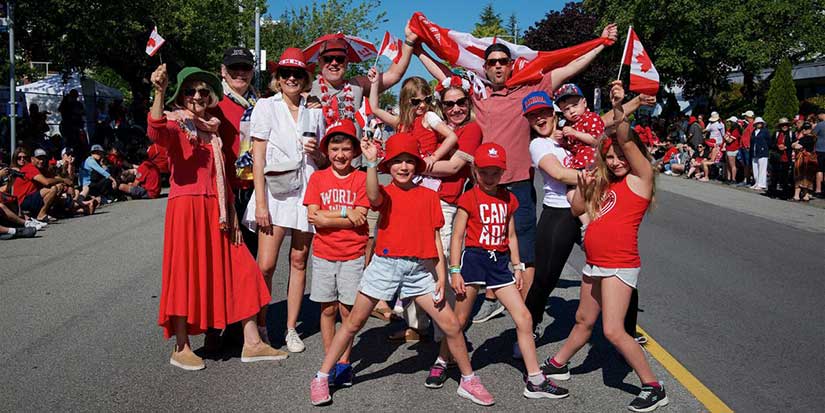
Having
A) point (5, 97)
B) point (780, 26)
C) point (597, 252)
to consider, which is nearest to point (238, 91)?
point (597, 252)

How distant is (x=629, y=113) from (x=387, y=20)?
121 ft

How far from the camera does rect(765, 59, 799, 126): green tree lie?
29078 millimetres

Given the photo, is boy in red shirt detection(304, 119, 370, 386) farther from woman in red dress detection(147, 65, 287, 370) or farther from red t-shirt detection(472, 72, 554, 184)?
red t-shirt detection(472, 72, 554, 184)

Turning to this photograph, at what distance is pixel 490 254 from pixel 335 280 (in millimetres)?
1030

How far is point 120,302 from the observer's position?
7.15 metres

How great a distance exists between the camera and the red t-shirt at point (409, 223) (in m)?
4.54

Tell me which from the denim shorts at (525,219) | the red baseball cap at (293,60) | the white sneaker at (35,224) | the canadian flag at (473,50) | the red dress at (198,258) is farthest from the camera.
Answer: the white sneaker at (35,224)

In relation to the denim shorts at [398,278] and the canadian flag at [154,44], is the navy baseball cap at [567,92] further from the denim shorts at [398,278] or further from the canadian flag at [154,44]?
the canadian flag at [154,44]

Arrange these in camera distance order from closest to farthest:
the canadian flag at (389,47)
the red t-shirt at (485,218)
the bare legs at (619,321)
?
the bare legs at (619,321)
the red t-shirt at (485,218)
the canadian flag at (389,47)

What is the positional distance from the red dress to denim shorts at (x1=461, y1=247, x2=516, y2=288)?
1577mm

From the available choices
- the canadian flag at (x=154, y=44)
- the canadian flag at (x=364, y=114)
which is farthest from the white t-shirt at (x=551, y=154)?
the canadian flag at (x=154, y=44)

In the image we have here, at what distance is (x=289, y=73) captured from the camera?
5441mm

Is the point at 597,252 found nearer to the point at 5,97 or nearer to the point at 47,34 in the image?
the point at 47,34

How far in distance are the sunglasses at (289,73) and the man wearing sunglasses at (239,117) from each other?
403 millimetres
